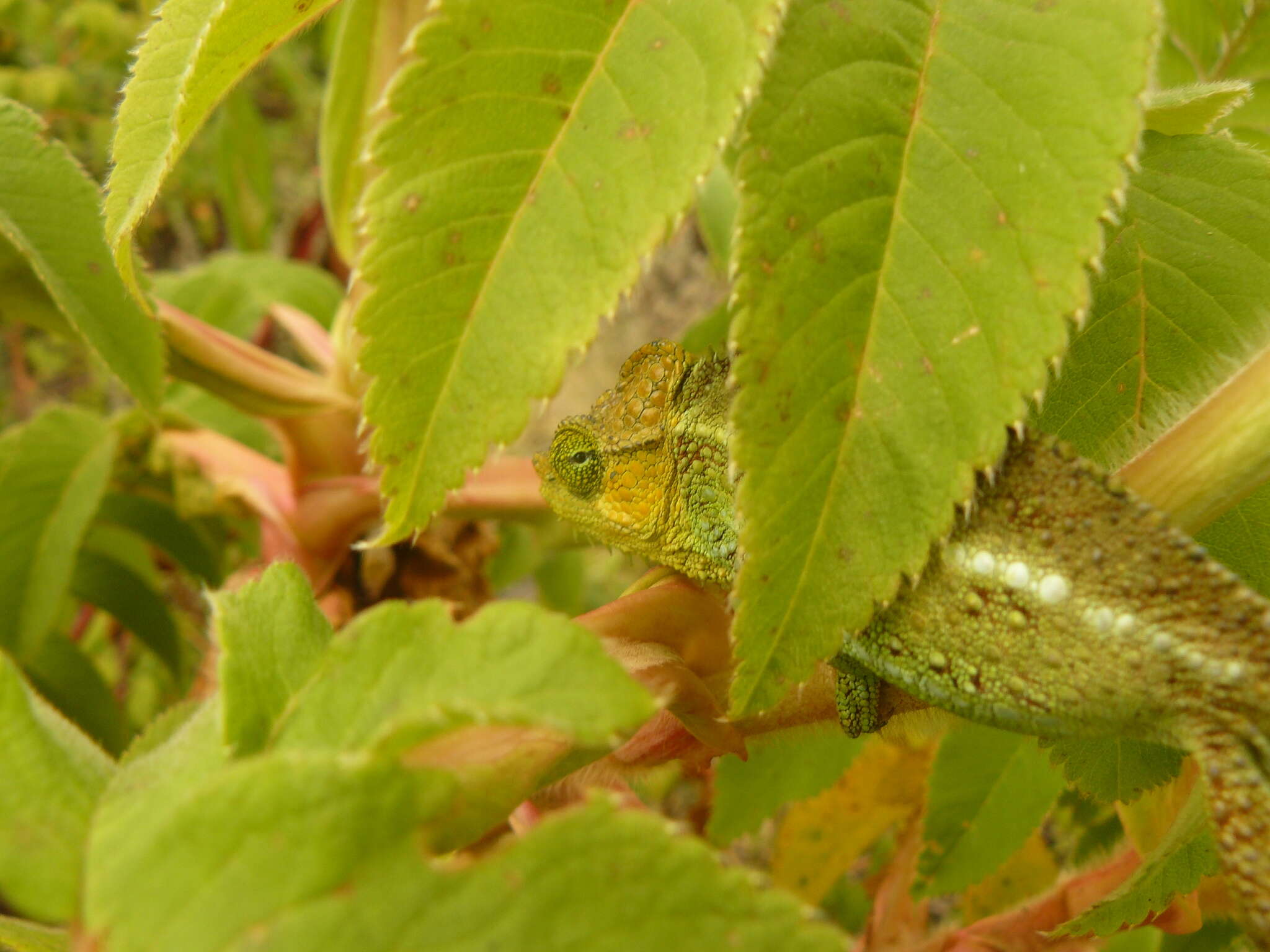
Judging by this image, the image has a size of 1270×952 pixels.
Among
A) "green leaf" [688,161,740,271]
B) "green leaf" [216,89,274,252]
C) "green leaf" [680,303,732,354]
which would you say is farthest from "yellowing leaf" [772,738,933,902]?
"green leaf" [216,89,274,252]

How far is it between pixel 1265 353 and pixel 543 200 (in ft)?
1.24

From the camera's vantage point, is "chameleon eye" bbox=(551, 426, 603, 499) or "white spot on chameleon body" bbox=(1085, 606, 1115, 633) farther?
"chameleon eye" bbox=(551, 426, 603, 499)

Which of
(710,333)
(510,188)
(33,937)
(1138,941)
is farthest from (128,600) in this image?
(1138,941)

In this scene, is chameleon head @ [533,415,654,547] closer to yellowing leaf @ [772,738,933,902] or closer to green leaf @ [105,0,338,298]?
green leaf @ [105,0,338,298]

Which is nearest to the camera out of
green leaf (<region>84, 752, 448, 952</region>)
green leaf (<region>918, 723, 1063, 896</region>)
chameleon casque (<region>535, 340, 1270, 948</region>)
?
green leaf (<region>84, 752, 448, 952</region>)

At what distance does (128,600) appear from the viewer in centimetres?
129

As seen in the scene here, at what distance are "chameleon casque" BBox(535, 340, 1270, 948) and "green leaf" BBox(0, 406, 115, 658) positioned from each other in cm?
87

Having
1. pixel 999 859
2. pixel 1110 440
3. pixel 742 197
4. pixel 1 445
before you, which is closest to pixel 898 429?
pixel 742 197

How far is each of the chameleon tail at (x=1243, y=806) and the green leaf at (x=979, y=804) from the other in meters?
0.37

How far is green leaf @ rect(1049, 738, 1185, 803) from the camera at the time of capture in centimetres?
64

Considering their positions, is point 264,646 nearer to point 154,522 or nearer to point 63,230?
point 63,230

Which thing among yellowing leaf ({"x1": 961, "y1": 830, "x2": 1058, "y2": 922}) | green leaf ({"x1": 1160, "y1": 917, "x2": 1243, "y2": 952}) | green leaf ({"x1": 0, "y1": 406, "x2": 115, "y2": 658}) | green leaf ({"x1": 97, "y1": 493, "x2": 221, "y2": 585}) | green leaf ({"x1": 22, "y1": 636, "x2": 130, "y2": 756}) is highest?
green leaf ({"x1": 0, "y1": 406, "x2": 115, "y2": 658})

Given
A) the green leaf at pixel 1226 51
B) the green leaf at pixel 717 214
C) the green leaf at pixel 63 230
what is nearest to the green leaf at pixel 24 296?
the green leaf at pixel 63 230

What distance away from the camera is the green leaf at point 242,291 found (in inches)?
56.2
